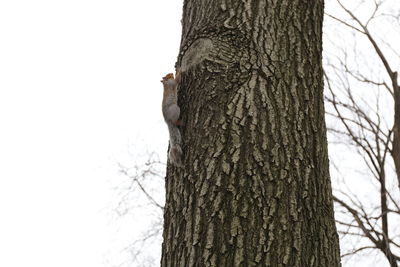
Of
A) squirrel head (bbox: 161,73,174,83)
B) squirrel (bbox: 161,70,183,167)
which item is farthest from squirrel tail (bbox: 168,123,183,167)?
squirrel head (bbox: 161,73,174,83)

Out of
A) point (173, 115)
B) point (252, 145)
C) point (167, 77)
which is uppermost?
point (167, 77)

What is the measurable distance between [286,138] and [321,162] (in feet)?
0.60

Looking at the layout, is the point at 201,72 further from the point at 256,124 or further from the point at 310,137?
the point at 310,137

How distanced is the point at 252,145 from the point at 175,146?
0.33m

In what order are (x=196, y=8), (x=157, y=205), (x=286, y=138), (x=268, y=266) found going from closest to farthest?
(x=268, y=266), (x=286, y=138), (x=196, y=8), (x=157, y=205)

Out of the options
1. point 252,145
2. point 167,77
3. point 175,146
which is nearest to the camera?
point 252,145

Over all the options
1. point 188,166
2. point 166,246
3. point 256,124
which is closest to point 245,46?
point 256,124

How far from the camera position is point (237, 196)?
1.63 metres

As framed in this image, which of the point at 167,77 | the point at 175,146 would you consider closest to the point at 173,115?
the point at 175,146

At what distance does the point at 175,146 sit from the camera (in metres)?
1.87

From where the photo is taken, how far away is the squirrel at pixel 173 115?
1856 mm

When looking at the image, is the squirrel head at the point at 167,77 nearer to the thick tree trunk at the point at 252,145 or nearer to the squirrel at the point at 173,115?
the squirrel at the point at 173,115

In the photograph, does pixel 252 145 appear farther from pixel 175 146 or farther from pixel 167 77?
pixel 167 77

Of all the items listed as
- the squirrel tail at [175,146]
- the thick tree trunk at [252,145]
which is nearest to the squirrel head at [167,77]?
the thick tree trunk at [252,145]
